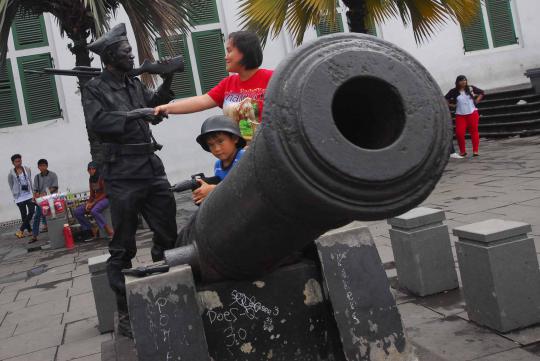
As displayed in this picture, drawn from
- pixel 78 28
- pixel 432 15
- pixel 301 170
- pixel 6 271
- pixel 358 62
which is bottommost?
pixel 6 271

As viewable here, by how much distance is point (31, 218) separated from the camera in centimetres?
1230

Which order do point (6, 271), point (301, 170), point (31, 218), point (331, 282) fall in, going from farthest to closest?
point (31, 218)
point (6, 271)
point (331, 282)
point (301, 170)

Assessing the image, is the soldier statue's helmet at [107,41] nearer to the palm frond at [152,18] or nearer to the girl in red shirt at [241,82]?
the girl in red shirt at [241,82]

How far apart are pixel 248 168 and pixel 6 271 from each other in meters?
8.41

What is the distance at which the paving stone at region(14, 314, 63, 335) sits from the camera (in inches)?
224

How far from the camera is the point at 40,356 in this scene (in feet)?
16.0

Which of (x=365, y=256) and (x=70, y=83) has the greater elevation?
(x=70, y=83)

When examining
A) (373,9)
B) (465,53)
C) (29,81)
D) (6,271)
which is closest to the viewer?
(6,271)

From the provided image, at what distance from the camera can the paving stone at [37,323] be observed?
5699 millimetres

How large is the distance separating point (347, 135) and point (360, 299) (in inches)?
47.7

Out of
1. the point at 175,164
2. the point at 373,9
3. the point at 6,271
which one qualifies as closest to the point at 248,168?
the point at 6,271

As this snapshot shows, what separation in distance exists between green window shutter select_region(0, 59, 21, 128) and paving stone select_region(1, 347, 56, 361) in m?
10.2

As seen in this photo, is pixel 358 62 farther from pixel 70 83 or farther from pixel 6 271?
pixel 70 83

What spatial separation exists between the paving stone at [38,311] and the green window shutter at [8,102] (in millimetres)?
8517
